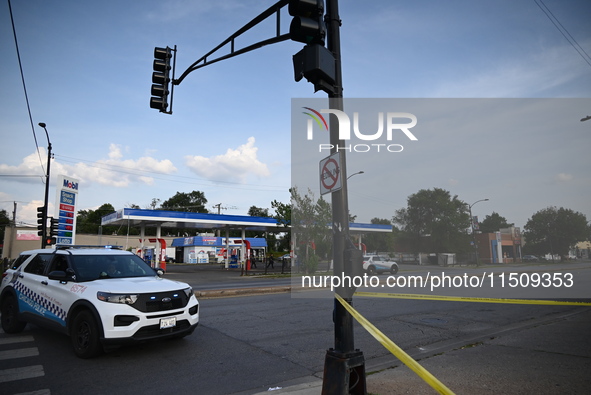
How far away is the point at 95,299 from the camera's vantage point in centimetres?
583

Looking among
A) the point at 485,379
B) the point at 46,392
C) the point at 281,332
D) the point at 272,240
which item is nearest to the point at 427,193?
the point at 281,332

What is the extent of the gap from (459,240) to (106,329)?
2673 cm

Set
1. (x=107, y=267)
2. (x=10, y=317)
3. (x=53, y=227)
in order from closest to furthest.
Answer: (x=107, y=267), (x=10, y=317), (x=53, y=227)

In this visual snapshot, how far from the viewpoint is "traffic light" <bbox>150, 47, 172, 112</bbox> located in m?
9.40

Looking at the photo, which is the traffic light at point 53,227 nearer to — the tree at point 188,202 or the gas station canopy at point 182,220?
the gas station canopy at point 182,220

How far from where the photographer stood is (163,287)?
251 inches

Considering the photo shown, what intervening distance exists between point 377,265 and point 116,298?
26.6 metres

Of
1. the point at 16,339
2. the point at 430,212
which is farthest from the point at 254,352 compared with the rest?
the point at 430,212

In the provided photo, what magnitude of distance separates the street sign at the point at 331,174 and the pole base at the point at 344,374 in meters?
1.76

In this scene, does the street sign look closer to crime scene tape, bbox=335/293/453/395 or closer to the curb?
crime scene tape, bbox=335/293/453/395

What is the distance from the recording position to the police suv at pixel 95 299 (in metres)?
5.73

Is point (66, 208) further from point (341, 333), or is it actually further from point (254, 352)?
point (341, 333)

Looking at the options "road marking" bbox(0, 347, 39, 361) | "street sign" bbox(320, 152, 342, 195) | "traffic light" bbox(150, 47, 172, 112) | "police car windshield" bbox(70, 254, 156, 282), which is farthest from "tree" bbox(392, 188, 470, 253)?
"road marking" bbox(0, 347, 39, 361)

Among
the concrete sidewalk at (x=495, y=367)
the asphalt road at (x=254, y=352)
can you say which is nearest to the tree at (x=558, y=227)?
the asphalt road at (x=254, y=352)
